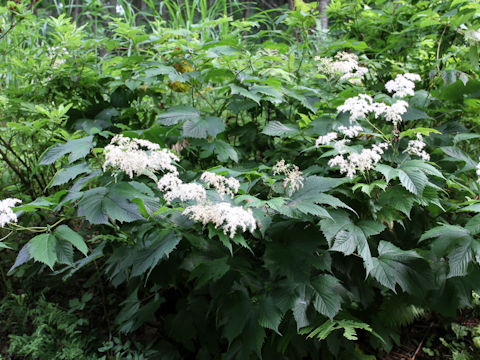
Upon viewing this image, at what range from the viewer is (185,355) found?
75.4 inches

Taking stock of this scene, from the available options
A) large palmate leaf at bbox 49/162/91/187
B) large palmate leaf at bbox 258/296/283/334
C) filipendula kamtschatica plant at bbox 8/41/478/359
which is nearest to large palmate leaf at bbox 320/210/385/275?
filipendula kamtschatica plant at bbox 8/41/478/359

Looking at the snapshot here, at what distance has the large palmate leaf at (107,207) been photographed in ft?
4.12

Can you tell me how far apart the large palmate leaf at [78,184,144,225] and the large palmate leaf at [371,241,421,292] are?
99cm

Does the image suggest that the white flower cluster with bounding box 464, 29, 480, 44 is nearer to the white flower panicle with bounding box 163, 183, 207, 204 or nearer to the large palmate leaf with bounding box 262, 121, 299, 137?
the large palmate leaf with bounding box 262, 121, 299, 137

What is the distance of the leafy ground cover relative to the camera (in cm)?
134

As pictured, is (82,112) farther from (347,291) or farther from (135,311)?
(347,291)

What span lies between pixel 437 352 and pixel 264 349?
114 centimetres

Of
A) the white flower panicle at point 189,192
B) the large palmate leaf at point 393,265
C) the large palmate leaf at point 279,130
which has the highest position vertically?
Answer: the white flower panicle at point 189,192

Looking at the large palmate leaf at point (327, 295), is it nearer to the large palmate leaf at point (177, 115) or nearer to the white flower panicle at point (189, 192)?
the white flower panicle at point (189, 192)

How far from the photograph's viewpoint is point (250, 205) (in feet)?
3.98

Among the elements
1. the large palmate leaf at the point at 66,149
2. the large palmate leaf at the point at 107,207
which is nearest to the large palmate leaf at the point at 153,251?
the large palmate leaf at the point at 107,207

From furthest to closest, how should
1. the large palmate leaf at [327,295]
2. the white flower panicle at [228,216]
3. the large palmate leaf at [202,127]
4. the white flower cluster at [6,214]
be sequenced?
1. the large palmate leaf at [202,127]
2. the large palmate leaf at [327,295]
3. the white flower cluster at [6,214]
4. the white flower panicle at [228,216]

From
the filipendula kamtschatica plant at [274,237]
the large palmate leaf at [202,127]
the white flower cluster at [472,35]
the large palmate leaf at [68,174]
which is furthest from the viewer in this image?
the white flower cluster at [472,35]

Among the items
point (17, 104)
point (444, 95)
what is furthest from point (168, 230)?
point (444, 95)
